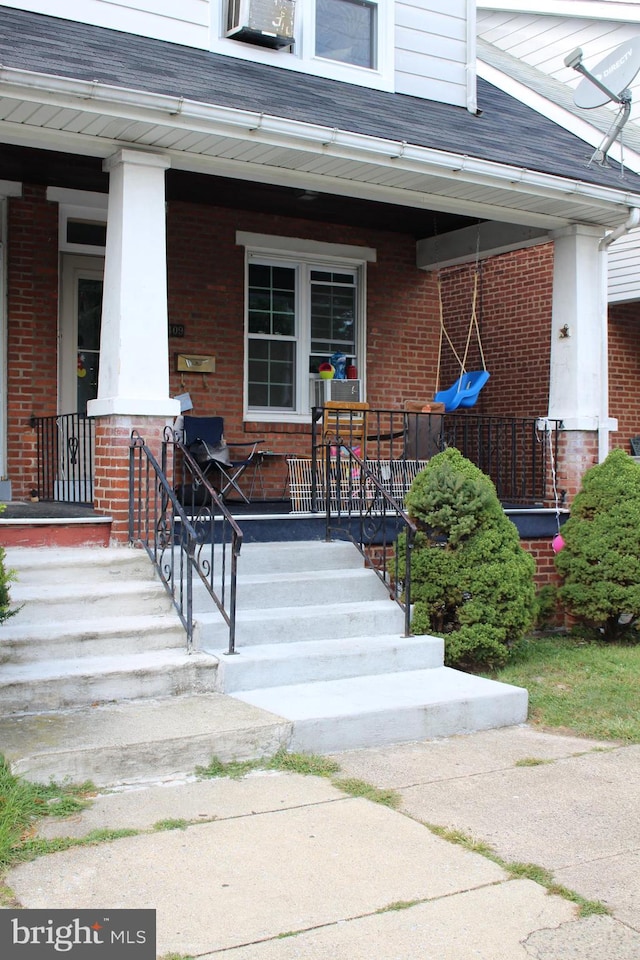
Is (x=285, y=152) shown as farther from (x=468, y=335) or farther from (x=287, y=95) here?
(x=468, y=335)

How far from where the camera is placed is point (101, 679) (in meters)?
5.41

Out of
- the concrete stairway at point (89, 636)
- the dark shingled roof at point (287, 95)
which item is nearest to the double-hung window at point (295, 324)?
the dark shingled roof at point (287, 95)

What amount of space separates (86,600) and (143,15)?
194 inches

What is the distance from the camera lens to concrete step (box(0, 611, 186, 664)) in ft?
18.3

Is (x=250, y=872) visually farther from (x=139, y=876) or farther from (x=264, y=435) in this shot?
(x=264, y=435)

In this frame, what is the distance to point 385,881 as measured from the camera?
3699 millimetres

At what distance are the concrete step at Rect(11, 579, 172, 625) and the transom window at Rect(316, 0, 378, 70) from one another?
5.56 m

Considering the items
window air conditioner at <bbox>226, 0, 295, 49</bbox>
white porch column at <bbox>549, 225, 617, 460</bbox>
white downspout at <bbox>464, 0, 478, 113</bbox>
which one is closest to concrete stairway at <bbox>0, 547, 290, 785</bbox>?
white porch column at <bbox>549, 225, 617, 460</bbox>

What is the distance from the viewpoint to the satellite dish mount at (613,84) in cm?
902

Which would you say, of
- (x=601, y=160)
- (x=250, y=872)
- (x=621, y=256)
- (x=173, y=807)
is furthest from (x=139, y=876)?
(x=621, y=256)

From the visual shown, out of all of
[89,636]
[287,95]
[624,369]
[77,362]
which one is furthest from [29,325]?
[624,369]

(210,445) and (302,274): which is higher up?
(302,274)

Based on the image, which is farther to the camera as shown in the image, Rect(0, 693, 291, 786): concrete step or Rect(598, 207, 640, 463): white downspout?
Rect(598, 207, 640, 463): white downspout

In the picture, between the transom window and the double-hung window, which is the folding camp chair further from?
the transom window
